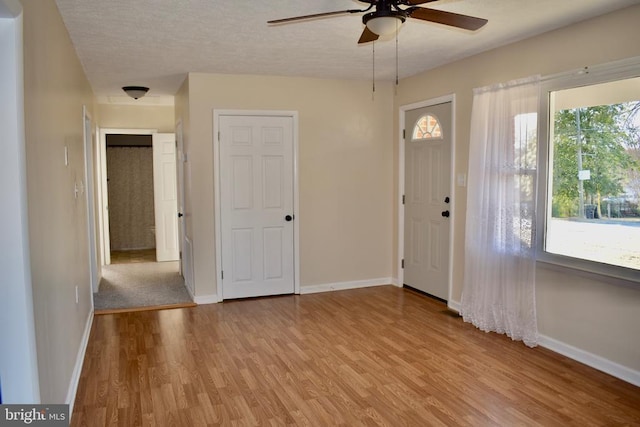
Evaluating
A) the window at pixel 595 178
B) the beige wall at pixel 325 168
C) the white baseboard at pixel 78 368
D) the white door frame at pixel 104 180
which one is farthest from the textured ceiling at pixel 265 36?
the white baseboard at pixel 78 368

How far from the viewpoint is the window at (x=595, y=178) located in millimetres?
3260

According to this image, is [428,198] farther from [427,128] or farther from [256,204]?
[256,204]

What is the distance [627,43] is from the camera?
3.19 m

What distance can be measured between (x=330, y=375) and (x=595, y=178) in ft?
7.73

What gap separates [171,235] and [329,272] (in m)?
3.24

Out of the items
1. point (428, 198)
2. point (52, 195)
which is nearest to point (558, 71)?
point (428, 198)

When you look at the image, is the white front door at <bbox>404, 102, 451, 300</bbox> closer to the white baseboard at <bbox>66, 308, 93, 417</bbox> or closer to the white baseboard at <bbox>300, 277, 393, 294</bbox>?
the white baseboard at <bbox>300, 277, 393, 294</bbox>

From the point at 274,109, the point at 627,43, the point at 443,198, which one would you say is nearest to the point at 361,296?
the point at 443,198

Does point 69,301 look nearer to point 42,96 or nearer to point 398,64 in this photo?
point 42,96

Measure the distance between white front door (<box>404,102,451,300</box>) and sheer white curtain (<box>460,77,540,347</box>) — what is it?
2.10ft

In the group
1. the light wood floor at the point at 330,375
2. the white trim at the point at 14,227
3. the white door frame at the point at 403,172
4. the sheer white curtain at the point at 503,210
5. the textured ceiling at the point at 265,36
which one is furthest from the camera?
the white door frame at the point at 403,172

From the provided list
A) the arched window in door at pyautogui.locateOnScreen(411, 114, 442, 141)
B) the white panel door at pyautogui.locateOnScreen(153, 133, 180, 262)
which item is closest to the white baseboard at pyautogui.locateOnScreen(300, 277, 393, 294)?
the arched window in door at pyautogui.locateOnScreen(411, 114, 442, 141)

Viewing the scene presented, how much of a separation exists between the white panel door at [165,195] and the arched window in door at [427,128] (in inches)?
156

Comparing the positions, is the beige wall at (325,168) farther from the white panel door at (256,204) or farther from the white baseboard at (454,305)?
the white baseboard at (454,305)
